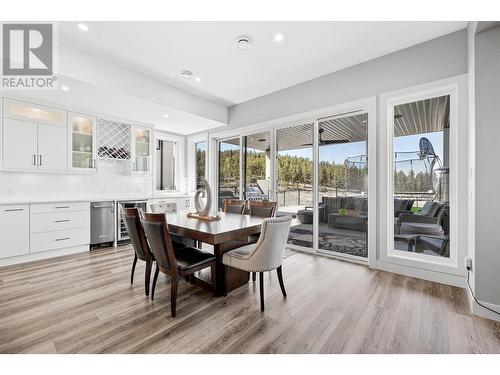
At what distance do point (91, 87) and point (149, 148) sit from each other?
6.44ft

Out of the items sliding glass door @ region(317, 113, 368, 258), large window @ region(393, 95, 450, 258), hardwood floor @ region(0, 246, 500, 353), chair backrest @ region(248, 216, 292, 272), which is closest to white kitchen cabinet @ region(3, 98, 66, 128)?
hardwood floor @ region(0, 246, 500, 353)

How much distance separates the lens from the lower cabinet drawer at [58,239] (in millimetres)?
3357

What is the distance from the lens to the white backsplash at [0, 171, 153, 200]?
3.58 metres

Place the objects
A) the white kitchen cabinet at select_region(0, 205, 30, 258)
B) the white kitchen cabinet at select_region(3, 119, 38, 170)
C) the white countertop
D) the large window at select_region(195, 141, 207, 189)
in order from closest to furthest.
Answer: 1. the white kitchen cabinet at select_region(0, 205, 30, 258)
2. the white countertop
3. the white kitchen cabinet at select_region(3, 119, 38, 170)
4. the large window at select_region(195, 141, 207, 189)

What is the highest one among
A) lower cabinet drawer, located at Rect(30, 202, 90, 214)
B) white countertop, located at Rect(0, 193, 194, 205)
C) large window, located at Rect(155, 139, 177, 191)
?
large window, located at Rect(155, 139, 177, 191)

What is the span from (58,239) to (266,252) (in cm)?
349

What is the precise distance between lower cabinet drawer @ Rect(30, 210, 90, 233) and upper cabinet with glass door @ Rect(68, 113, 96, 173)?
0.84m

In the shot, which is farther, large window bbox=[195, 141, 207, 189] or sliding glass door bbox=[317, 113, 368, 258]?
large window bbox=[195, 141, 207, 189]

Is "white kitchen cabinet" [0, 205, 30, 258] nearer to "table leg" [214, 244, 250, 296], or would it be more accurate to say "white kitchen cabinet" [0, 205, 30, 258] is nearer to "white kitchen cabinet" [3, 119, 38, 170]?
"white kitchen cabinet" [3, 119, 38, 170]

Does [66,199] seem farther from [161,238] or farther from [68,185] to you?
[161,238]

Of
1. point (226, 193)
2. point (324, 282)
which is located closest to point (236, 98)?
point (226, 193)

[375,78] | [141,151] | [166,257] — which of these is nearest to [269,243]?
[166,257]

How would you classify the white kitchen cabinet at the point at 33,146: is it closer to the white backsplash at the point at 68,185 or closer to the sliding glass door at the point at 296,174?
the white backsplash at the point at 68,185
